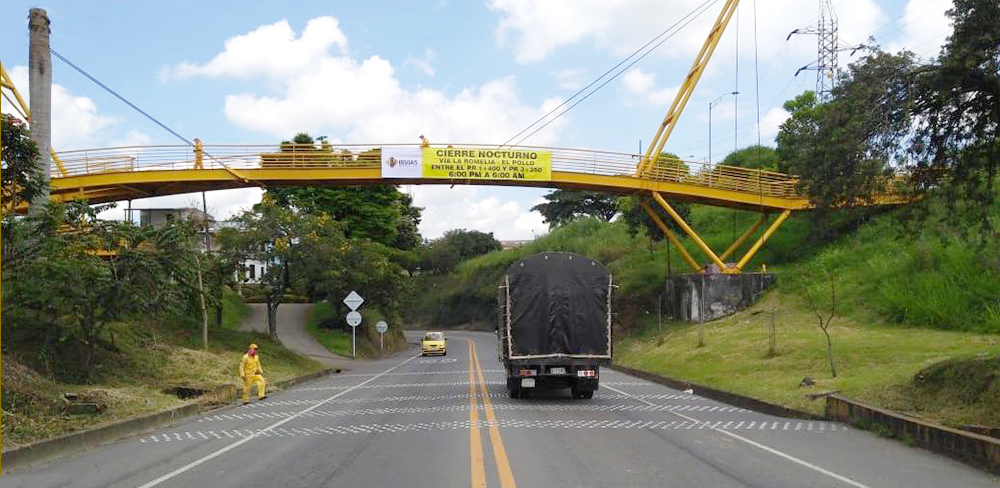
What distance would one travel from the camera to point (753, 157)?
6406cm

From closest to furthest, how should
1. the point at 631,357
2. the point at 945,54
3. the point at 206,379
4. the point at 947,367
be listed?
the point at 945,54 < the point at 947,367 < the point at 206,379 < the point at 631,357

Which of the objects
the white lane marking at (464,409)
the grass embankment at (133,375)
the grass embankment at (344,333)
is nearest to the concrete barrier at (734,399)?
the white lane marking at (464,409)

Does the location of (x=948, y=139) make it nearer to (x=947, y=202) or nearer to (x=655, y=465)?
(x=947, y=202)

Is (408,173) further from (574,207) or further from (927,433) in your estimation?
(574,207)

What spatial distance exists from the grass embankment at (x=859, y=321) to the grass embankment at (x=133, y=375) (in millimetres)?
12989

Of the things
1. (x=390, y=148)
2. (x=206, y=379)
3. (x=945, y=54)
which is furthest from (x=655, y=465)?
(x=390, y=148)

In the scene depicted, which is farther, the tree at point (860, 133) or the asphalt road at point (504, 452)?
the tree at point (860, 133)

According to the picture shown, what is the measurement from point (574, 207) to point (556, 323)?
7232 centimetres

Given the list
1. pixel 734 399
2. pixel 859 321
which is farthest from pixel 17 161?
pixel 859 321

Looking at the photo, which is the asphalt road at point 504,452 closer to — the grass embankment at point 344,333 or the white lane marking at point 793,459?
the white lane marking at point 793,459

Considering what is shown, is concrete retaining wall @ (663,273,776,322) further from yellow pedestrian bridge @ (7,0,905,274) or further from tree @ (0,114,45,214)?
tree @ (0,114,45,214)

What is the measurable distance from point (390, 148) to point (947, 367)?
885 inches

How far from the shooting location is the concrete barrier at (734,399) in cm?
1501

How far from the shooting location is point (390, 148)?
104 feet
